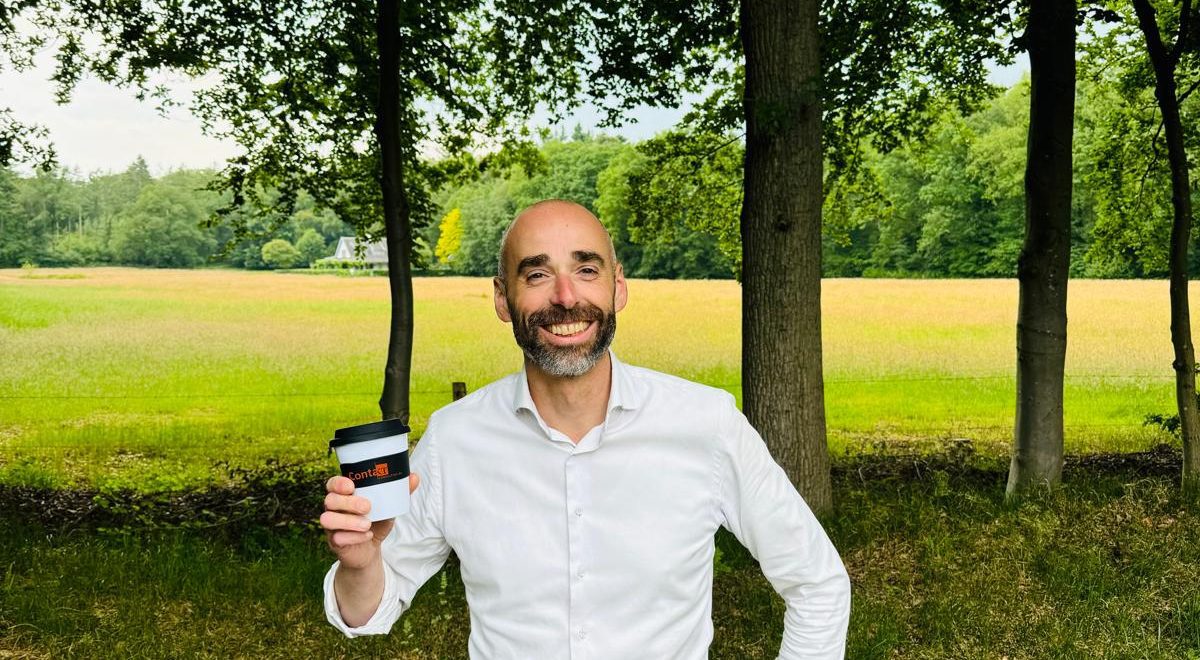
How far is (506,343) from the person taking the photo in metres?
23.0

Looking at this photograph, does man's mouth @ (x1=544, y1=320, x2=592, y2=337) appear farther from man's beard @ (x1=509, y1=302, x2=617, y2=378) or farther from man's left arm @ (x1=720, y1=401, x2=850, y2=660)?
man's left arm @ (x1=720, y1=401, x2=850, y2=660)

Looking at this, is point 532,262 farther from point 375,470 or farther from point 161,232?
point 161,232

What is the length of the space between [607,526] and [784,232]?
4.17 metres

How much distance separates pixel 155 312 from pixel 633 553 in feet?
108

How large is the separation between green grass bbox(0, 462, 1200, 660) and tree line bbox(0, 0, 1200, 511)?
2.72ft

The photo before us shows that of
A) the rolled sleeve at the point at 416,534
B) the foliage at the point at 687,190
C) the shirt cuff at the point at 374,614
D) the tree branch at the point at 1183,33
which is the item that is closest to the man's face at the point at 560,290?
the rolled sleeve at the point at 416,534

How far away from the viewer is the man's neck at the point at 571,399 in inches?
75.9

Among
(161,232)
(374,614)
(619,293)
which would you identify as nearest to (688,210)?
(619,293)

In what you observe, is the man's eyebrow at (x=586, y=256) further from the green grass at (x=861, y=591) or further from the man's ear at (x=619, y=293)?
the green grass at (x=861, y=591)

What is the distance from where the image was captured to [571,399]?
1.93 metres

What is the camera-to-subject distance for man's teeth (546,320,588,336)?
1892 mm

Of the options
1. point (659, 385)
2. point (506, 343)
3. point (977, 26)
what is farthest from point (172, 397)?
point (659, 385)

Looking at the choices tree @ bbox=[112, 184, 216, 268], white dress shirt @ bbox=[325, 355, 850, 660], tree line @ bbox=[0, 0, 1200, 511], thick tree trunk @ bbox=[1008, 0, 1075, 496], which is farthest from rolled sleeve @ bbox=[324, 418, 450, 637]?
tree @ bbox=[112, 184, 216, 268]

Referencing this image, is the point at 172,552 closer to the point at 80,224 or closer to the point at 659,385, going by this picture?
the point at 659,385
